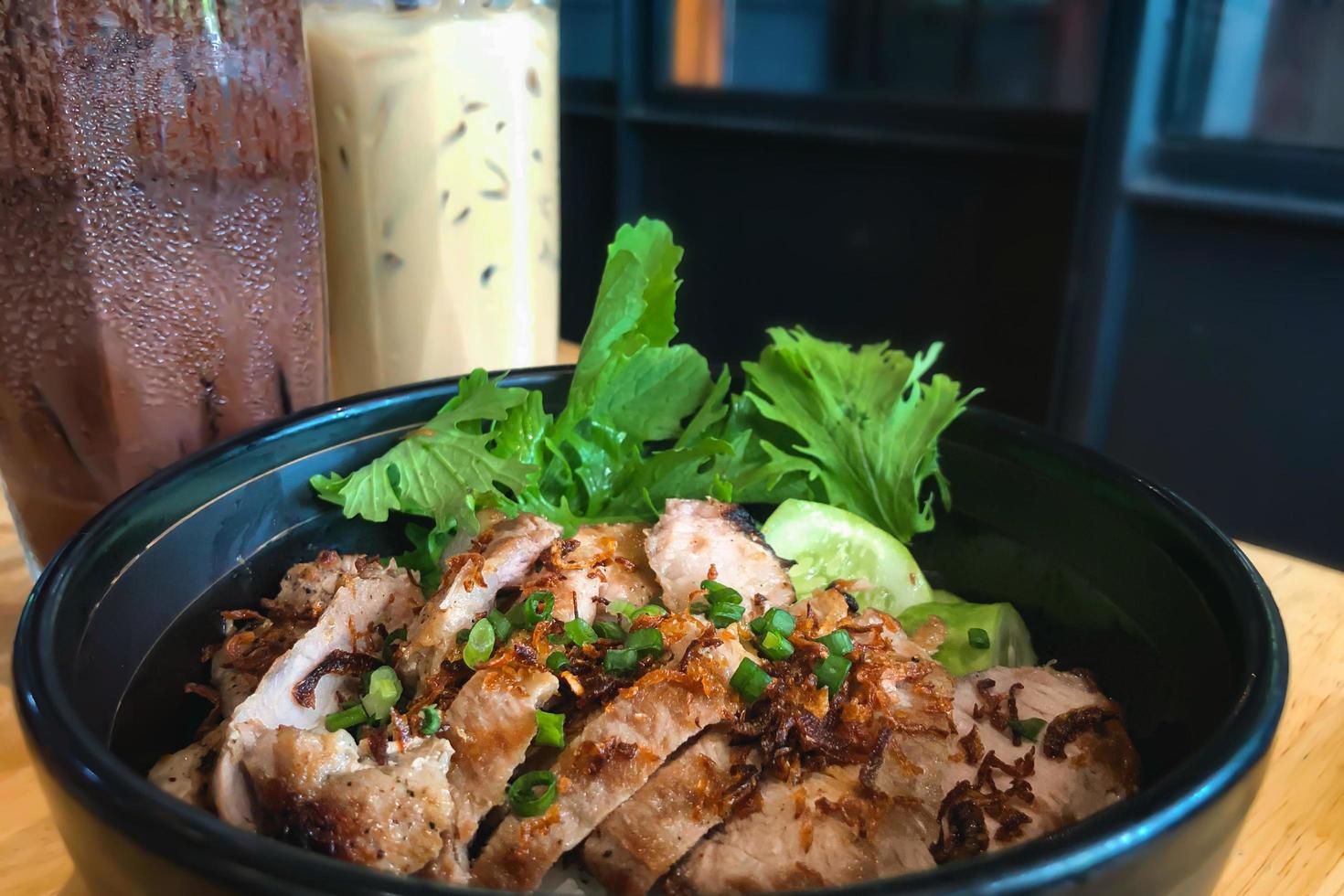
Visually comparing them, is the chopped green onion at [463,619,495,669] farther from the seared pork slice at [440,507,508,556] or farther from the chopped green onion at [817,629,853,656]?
the chopped green onion at [817,629,853,656]

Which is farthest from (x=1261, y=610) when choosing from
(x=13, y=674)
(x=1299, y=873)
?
(x=13, y=674)

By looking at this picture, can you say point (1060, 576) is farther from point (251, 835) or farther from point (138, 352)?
point (138, 352)

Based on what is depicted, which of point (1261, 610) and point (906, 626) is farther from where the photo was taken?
point (906, 626)

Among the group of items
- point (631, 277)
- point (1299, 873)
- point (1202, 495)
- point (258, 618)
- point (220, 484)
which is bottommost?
point (1202, 495)

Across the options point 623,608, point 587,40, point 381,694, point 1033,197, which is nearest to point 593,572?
point 623,608

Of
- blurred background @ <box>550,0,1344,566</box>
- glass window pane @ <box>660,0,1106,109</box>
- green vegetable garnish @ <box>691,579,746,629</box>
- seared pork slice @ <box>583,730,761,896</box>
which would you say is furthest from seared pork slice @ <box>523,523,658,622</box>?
glass window pane @ <box>660,0,1106,109</box>

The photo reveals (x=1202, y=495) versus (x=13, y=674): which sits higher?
(x=13, y=674)
